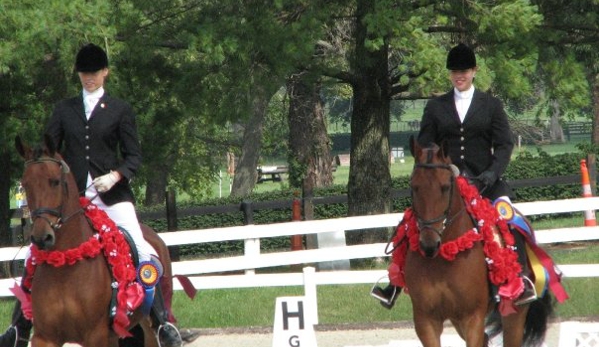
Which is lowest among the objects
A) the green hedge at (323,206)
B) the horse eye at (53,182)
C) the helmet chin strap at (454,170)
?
the green hedge at (323,206)

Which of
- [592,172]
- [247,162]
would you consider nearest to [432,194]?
[592,172]

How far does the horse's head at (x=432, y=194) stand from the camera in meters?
8.02

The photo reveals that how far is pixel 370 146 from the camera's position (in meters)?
20.7

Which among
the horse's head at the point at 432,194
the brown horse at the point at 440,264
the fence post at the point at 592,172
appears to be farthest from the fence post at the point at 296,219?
the horse's head at the point at 432,194

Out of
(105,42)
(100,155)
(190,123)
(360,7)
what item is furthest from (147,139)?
(100,155)

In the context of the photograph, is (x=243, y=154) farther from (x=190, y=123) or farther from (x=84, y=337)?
(x=84, y=337)

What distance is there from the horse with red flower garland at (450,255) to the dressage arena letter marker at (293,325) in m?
0.99

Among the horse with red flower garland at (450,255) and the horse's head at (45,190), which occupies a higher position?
the horse's head at (45,190)

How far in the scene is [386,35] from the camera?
17250 millimetres

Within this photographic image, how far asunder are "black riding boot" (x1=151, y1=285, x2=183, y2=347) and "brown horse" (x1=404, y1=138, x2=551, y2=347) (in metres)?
1.78

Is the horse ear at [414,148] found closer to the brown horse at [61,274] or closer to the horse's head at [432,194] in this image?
the horse's head at [432,194]

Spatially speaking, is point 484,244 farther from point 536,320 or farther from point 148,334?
point 148,334

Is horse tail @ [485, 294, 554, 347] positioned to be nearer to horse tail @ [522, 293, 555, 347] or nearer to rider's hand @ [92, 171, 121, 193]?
horse tail @ [522, 293, 555, 347]

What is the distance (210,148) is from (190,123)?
42.3 ft
